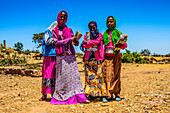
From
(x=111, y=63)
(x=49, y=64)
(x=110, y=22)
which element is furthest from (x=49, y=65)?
(x=110, y=22)

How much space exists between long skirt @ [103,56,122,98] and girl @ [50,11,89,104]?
0.73 meters

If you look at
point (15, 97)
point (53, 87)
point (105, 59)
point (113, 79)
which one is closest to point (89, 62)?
point (105, 59)

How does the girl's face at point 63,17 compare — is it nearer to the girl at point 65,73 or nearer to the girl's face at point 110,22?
the girl at point 65,73

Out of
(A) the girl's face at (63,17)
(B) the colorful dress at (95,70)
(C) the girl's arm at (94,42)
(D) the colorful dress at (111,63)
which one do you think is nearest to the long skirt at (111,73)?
(D) the colorful dress at (111,63)

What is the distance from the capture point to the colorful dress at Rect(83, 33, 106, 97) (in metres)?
5.11

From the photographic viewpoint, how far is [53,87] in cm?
527

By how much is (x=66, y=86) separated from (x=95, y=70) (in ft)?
2.93

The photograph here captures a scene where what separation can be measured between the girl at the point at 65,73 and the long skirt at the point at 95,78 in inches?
11.3

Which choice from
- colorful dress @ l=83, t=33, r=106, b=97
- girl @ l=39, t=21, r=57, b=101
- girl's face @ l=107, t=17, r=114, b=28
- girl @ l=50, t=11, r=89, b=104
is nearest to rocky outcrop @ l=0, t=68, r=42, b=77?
girl @ l=39, t=21, r=57, b=101

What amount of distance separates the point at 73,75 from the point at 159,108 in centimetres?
227

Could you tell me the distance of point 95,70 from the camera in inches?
203

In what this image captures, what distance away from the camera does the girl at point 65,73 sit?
498cm

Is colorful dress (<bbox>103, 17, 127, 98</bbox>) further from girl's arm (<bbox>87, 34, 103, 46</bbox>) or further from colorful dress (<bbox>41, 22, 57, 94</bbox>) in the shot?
colorful dress (<bbox>41, 22, 57, 94</bbox>)

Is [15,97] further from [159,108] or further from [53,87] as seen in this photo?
[159,108]
